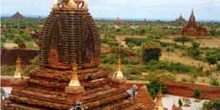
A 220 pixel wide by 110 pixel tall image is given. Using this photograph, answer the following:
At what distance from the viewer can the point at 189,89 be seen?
2358 cm

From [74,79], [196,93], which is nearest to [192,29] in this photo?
[196,93]

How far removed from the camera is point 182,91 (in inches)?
933

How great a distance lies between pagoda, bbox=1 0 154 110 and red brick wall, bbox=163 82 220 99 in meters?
15.3

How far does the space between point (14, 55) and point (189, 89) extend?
43.3ft

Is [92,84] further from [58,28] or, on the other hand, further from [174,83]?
[174,83]

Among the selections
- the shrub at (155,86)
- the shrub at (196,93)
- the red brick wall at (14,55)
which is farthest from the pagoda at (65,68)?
the red brick wall at (14,55)

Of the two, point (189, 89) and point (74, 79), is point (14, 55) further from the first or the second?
point (74, 79)

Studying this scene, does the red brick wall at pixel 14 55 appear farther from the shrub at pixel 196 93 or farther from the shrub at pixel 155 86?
the shrub at pixel 196 93

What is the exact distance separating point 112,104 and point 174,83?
15.6 meters

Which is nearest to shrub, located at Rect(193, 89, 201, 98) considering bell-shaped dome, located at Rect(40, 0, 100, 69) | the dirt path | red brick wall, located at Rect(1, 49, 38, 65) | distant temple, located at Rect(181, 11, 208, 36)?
red brick wall, located at Rect(1, 49, 38, 65)

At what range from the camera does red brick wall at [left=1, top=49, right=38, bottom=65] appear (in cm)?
2943

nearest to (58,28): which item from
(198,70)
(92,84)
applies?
(92,84)

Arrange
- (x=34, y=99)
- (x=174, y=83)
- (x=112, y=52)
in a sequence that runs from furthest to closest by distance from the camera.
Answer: (x=112, y=52)
(x=174, y=83)
(x=34, y=99)

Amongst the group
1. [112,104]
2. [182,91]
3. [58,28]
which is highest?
[58,28]
